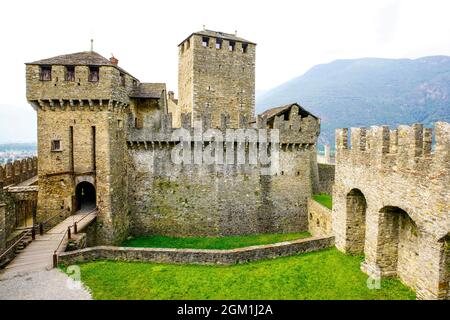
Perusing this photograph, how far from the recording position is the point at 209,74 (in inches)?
893

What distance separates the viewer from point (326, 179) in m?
25.9

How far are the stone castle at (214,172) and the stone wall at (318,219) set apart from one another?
2.6 inches

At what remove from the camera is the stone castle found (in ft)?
29.8

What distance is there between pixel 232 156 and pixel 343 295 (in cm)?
1061

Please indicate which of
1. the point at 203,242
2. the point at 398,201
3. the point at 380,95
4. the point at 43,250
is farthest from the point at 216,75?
the point at 380,95

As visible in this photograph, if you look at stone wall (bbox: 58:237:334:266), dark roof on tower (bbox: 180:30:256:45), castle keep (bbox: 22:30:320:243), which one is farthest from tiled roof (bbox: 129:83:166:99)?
stone wall (bbox: 58:237:334:266)

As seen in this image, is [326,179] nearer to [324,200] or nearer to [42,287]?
[324,200]

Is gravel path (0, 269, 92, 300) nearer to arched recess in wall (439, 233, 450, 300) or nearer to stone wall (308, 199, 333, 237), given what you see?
arched recess in wall (439, 233, 450, 300)

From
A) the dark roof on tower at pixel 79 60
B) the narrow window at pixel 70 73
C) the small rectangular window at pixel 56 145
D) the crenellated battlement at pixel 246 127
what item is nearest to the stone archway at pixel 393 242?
the crenellated battlement at pixel 246 127

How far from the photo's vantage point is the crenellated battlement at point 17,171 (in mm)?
18672

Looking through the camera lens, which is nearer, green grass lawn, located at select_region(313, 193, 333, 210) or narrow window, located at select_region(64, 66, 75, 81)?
narrow window, located at select_region(64, 66, 75, 81)

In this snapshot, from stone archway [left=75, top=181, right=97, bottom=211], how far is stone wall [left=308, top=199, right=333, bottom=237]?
541 inches

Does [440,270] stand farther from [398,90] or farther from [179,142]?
[398,90]

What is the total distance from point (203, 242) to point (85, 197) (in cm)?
838
